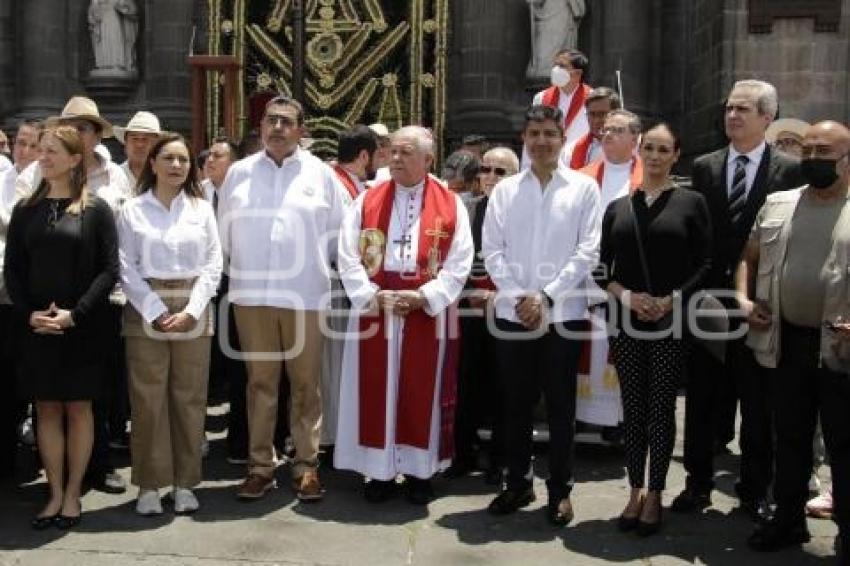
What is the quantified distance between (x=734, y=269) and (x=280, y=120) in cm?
267

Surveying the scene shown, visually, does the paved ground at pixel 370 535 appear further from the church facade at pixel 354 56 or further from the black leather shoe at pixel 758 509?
the church facade at pixel 354 56

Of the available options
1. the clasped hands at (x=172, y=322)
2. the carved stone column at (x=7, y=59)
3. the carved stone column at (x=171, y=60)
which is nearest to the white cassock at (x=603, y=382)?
the clasped hands at (x=172, y=322)

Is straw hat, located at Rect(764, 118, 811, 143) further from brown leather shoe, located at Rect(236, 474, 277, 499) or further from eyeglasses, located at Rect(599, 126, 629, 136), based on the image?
brown leather shoe, located at Rect(236, 474, 277, 499)

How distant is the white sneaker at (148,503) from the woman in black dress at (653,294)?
8.14 feet

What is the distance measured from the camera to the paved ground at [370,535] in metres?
4.80

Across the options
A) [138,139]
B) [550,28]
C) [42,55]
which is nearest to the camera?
[138,139]

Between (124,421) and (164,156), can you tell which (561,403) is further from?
(124,421)

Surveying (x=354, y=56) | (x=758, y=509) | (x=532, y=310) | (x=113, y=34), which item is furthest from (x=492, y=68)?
(x=758, y=509)

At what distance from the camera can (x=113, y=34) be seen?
583 inches

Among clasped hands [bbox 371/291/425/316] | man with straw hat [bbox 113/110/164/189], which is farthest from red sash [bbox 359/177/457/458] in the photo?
man with straw hat [bbox 113/110/164/189]

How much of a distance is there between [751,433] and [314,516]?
2397 millimetres

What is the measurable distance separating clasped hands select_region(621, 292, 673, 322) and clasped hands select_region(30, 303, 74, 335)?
286cm

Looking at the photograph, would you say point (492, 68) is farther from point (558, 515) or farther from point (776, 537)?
point (776, 537)

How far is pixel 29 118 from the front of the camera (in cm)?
1480
